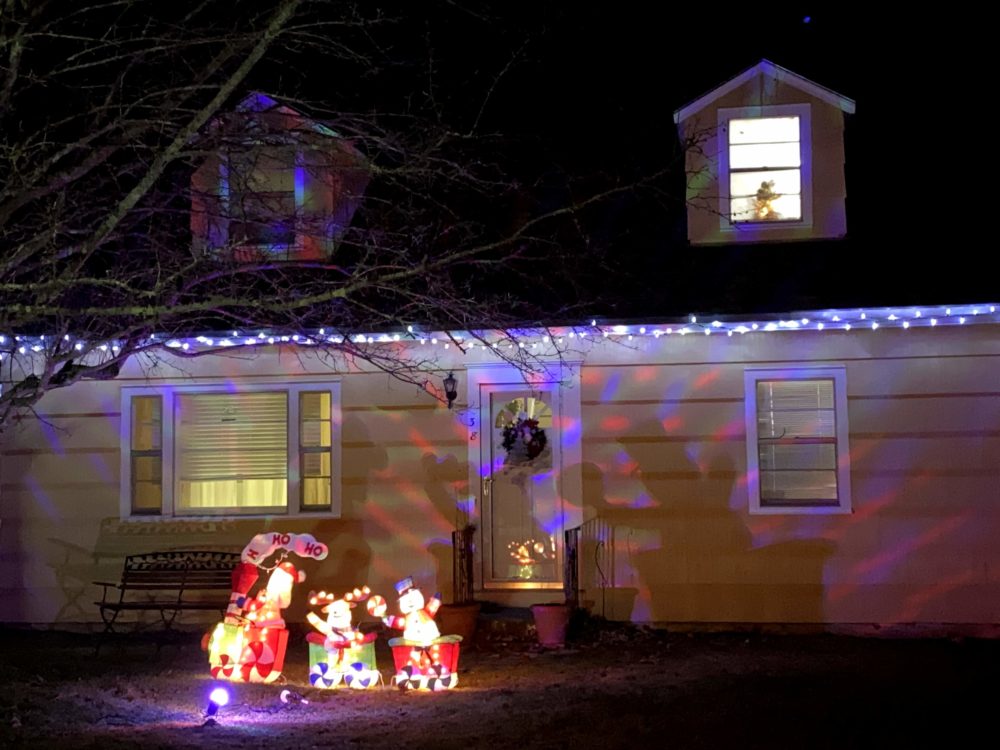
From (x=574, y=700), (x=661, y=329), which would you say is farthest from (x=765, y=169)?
(x=574, y=700)

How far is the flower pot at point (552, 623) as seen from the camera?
10852 millimetres

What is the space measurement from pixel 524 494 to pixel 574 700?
3872mm

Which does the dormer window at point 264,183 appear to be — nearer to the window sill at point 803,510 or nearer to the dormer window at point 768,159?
the dormer window at point 768,159

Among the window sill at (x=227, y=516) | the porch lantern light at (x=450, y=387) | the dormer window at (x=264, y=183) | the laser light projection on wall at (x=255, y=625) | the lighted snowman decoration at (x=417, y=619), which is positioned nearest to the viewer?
the dormer window at (x=264, y=183)

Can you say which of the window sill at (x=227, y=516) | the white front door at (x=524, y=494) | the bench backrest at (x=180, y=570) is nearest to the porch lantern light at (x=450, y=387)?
the white front door at (x=524, y=494)

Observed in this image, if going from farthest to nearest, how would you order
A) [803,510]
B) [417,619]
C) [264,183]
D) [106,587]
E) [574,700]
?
1. [106,587]
2. [803,510]
3. [264,183]
4. [417,619]
5. [574,700]

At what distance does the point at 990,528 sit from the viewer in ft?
36.7

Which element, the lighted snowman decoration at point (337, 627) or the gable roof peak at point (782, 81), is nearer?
the lighted snowman decoration at point (337, 627)

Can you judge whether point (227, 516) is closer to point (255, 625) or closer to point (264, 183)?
→ point (255, 625)

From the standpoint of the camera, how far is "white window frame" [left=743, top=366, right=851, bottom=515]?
11453 millimetres

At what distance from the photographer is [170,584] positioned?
1192cm

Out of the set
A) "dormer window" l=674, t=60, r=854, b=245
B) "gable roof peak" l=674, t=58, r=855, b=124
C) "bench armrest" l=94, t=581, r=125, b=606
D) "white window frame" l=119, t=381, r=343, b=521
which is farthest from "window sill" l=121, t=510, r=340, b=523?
"gable roof peak" l=674, t=58, r=855, b=124

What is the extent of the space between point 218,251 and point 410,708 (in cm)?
371

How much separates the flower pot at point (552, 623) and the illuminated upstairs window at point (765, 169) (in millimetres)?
4594
